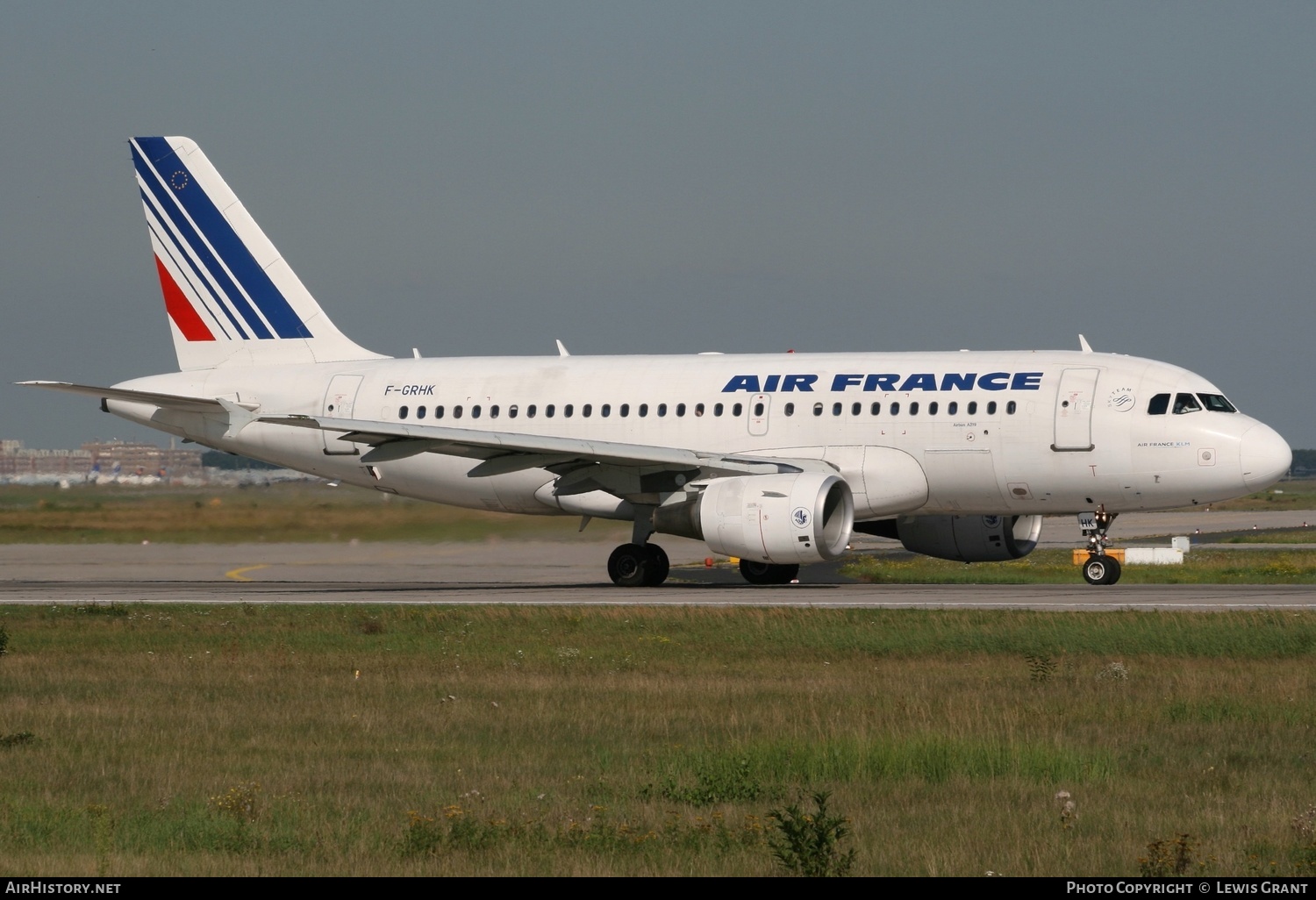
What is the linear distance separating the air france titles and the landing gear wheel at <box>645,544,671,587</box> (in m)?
3.16

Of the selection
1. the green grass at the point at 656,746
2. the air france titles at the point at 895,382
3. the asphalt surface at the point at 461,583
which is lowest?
the green grass at the point at 656,746

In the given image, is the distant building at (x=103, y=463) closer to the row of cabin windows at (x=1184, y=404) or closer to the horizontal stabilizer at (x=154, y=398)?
the horizontal stabilizer at (x=154, y=398)

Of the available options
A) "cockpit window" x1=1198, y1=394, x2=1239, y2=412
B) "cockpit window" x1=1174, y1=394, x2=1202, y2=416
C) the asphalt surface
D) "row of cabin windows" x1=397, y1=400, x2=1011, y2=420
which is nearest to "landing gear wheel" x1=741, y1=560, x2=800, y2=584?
the asphalt surface

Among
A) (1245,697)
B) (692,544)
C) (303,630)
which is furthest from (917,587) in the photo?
(1245,697)

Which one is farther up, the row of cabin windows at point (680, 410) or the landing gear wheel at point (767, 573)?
the row of cabin windows at point (680, 410)

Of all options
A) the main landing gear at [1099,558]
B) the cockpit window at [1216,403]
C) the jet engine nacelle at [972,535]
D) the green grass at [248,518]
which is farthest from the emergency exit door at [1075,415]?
the green grass at [248,518]

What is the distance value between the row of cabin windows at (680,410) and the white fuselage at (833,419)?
0.02 m

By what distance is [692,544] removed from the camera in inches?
1435

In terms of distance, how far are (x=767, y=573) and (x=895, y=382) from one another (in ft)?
15.7

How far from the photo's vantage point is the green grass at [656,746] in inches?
343

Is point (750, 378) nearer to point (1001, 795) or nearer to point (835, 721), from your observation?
point (835, 721)

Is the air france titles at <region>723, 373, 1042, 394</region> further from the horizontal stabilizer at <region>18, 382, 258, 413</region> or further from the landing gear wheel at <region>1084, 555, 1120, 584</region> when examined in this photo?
the horizontal stabilizer at <region>18, 382, 258, 413</region>

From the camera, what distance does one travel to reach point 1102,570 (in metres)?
28.3
